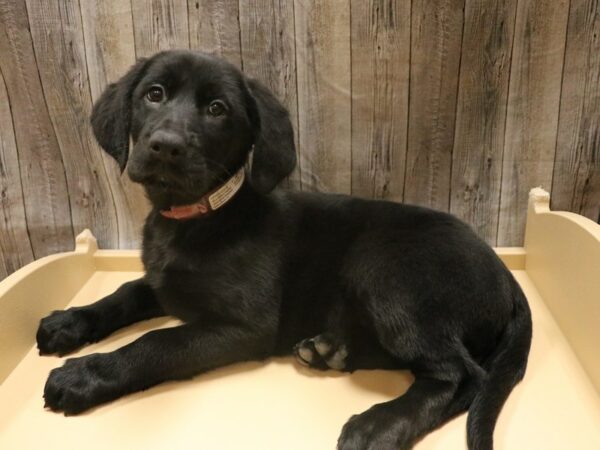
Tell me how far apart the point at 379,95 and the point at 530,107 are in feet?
1.43

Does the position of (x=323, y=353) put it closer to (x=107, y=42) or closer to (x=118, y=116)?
(x=118, y=116)

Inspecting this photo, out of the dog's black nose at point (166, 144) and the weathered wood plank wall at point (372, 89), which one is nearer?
the dog's black nose at point (166, 144)

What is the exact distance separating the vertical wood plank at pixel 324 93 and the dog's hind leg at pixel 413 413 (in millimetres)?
712

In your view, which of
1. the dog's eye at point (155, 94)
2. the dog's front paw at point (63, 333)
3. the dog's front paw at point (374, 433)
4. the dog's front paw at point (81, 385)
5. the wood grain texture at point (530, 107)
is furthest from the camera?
the wood grain texture at point (530, 107)

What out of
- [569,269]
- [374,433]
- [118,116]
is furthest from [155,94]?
[569,269]

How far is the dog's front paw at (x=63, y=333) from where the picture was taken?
142 centimetres

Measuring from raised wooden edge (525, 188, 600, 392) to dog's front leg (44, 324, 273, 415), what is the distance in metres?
0.77

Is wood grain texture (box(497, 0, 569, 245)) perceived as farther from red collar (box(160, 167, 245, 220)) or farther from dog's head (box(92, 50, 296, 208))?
red collar (box(160, 167, 245, 220))

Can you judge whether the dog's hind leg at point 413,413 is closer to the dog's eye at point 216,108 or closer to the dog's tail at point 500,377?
the dog's tail at point 500,377

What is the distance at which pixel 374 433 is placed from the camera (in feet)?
3.59

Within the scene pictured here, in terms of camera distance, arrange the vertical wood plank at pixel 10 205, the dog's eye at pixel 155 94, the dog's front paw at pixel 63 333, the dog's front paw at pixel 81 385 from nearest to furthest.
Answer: the dog's front paw at pixel 81 385 < the dog's eye at pixel 155 94 < the dog's front paw at pixel 63 333 < the vertical wood plank at pixel 10 205

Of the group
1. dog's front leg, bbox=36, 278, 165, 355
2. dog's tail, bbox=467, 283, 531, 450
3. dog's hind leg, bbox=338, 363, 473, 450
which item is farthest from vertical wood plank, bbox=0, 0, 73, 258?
dog's tail, bbox=467, 283, 531, 450

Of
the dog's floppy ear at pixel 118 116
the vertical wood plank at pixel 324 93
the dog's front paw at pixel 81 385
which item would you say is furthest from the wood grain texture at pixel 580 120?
the dog's front paw at pixel 81 385

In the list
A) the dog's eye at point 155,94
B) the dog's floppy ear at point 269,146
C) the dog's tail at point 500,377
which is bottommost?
the dog's tail at point 500,377
